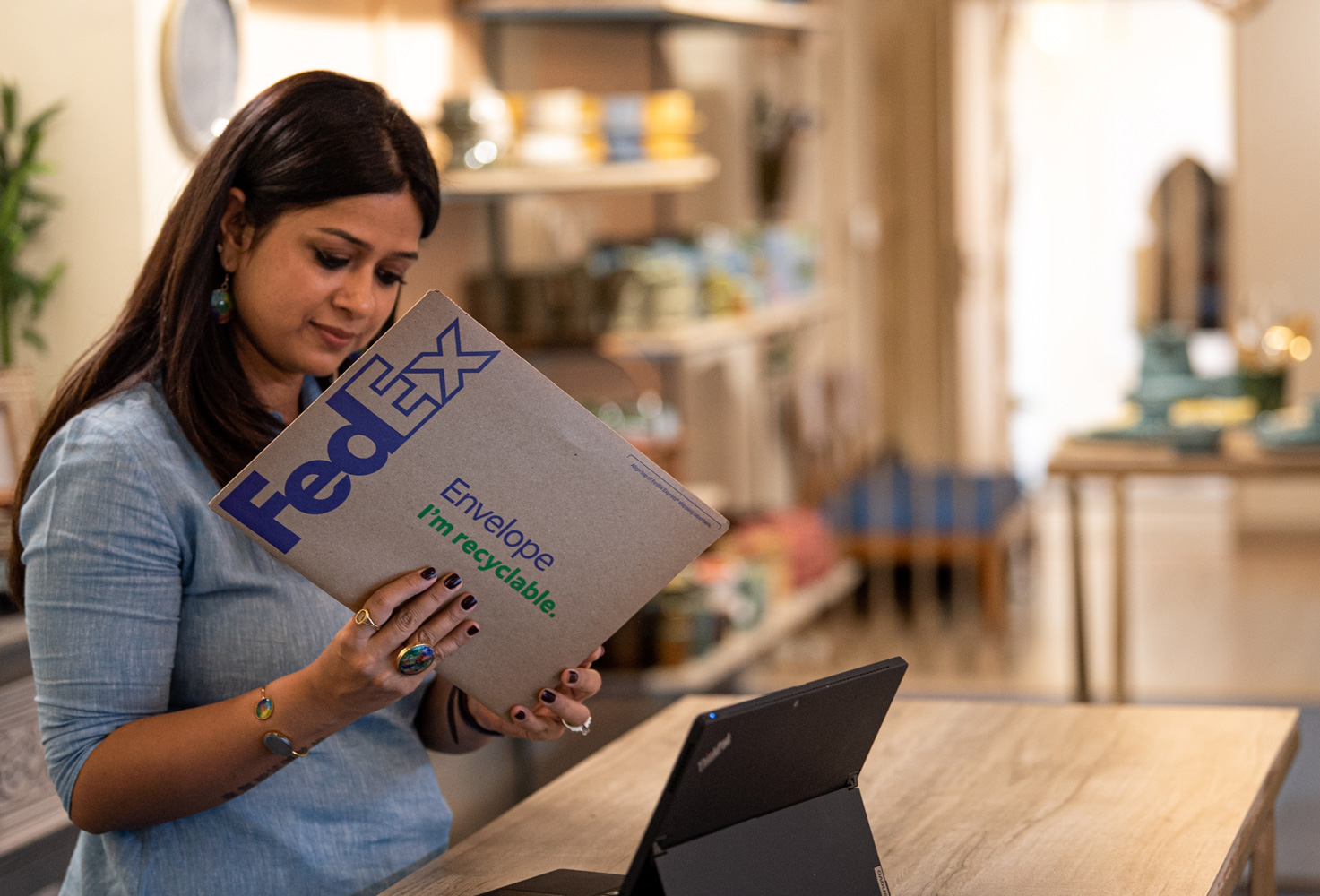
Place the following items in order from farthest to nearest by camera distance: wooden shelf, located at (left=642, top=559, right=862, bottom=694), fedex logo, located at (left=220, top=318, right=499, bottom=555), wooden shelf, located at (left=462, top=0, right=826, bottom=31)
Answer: wooden shelf, located at (left=462, top=0, right=826, bottom=31), wooden shelf, located at (left=642, top=559, right=862, bottom=694), fedex logo, located at (left=220, top=318, right=499, bottom=555)

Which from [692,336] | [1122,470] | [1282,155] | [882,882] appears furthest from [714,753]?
[1282,155]

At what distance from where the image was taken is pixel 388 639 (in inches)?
43.3

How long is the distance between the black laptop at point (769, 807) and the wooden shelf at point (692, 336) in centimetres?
255

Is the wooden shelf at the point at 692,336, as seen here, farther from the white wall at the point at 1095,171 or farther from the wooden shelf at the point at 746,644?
the white wall at the point at 1095,171

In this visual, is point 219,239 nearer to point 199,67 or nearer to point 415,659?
point 415,659

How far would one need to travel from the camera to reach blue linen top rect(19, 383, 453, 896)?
117 cm

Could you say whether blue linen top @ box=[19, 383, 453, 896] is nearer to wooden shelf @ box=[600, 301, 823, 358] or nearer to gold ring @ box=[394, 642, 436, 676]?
gold ring @ box=[394, 642, 436, 676]

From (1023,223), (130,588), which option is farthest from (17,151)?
(1023,223)

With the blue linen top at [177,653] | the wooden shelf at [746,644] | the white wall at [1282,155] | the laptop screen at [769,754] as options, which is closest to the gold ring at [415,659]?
the blue linen top at [177,653]

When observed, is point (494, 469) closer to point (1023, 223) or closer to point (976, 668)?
point (976, 668)

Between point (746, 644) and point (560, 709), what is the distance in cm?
270

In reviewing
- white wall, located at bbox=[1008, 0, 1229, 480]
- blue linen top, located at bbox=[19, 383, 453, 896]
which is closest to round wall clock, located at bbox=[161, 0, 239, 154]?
blue linen top, located at bbox=[19, 383, 453, 896]

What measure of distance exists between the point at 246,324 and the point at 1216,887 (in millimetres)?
945

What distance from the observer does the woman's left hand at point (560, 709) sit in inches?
49.2
